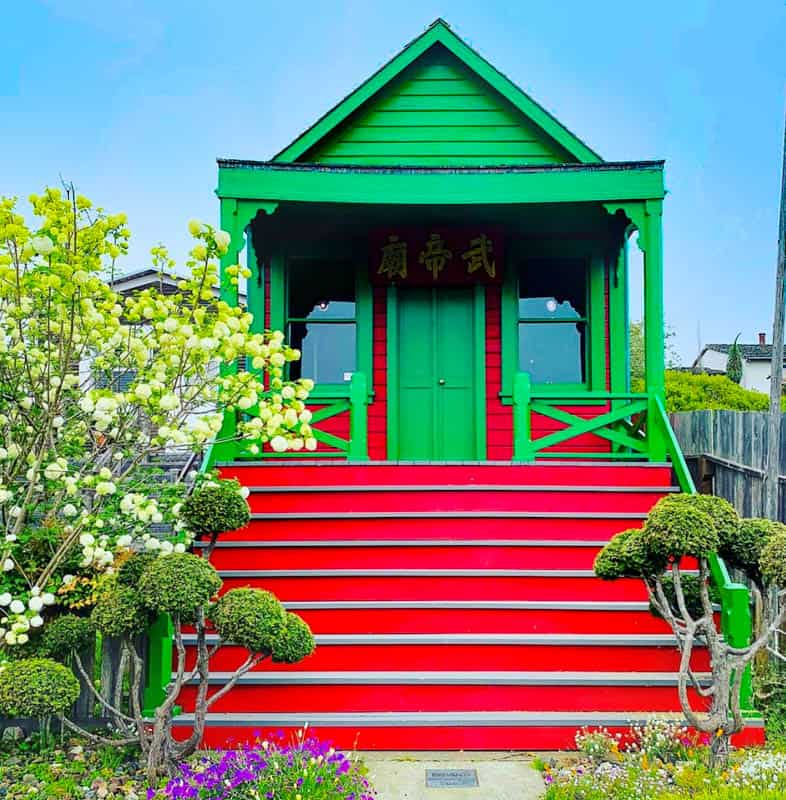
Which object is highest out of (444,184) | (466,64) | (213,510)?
(466,64)

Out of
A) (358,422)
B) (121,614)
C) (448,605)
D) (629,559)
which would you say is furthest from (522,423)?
(121,614)

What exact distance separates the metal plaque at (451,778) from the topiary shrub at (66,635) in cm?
211

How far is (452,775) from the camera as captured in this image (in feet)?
14.7

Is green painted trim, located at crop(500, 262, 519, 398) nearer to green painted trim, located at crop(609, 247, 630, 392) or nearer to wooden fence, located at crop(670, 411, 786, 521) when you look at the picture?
green painted trim, located at crop(609, 247, 630, 392)

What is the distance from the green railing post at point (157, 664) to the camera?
4867mm

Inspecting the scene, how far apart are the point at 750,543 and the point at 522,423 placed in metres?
3.00

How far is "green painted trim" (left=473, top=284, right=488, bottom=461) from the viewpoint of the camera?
923 centimetres

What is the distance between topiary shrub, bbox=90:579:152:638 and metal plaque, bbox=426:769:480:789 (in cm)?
177

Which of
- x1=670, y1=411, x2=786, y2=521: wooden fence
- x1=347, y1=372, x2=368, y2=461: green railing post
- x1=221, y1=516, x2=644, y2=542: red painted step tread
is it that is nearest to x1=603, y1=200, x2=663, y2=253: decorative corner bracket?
x1=670, y1=411, x2=786, y2=521: wooden fence

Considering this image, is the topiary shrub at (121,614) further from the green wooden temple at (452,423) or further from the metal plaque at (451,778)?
the metal plaque at (451,778)

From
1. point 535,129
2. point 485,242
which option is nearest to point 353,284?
point 485,242

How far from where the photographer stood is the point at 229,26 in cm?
3641

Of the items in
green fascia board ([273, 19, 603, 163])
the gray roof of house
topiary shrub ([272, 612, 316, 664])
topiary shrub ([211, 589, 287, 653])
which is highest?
green fascia board ([273, 19, 603, 163])

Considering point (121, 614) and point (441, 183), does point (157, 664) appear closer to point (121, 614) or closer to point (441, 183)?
point (121, 614)
